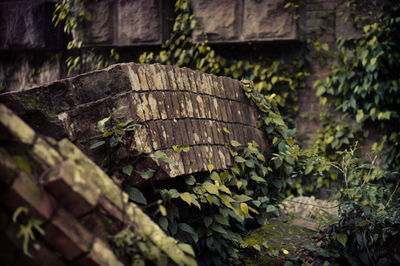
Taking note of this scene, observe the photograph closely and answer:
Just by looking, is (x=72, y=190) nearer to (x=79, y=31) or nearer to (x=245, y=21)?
(x=245, y=21)

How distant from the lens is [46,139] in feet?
3.74

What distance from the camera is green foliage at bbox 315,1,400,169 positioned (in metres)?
4.24

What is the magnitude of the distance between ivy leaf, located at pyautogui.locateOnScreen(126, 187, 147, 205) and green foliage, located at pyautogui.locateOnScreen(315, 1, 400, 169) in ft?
11.2

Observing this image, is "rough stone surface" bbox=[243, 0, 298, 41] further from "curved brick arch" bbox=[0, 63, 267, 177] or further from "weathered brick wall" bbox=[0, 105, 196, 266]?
"weathered brick wall" bbox=[0, 105, 196, 266]

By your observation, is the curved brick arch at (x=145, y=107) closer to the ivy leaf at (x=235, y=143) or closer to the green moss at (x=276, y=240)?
the ivy leaf at (x=235, y=143)

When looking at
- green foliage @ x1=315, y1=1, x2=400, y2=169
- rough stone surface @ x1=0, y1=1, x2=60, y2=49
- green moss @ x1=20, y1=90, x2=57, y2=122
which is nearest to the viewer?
green moss @ x1=20, y1=90, x2=57, y2=122

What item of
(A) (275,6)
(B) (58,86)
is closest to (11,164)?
(B) (58,86)

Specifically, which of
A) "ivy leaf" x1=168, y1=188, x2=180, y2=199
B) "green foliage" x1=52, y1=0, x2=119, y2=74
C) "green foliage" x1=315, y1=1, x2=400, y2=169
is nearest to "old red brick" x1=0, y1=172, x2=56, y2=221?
"ivy leaf" x1=168, y1=188, x2=180, y2=199

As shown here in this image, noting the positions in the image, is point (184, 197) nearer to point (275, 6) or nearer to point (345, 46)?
point (275, 6)

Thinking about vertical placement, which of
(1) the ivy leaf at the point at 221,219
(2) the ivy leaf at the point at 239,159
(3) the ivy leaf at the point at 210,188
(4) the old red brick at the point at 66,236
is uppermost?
(4) the old red brick at the point at 66,236

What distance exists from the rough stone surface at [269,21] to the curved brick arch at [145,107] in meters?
2.31

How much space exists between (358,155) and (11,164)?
4.17m

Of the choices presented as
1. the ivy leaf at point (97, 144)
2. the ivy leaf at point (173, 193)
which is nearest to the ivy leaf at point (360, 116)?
the ivy leaf at point (173, 193)

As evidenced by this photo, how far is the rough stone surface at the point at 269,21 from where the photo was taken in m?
4.39
